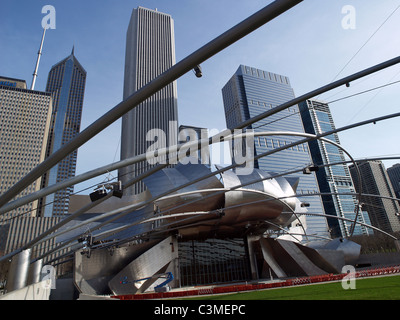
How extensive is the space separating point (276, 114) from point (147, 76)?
68607 mm

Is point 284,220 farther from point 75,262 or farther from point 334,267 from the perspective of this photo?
point 75,262

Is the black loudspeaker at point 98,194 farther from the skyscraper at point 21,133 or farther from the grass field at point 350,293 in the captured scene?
the skyscraper at point 21,133

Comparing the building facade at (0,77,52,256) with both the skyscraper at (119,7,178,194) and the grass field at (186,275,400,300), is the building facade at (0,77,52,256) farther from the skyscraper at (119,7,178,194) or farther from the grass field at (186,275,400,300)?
the grass field at (186,275,400,300)

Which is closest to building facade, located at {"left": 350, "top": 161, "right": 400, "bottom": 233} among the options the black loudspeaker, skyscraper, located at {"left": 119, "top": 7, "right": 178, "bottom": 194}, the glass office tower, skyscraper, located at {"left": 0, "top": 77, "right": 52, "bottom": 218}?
the glass office tower

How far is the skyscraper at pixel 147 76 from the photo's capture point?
128m

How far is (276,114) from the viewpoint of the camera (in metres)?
132

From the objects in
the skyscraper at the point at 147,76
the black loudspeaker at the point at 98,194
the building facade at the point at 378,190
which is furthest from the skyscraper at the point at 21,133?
the building facade at the point at 378,190

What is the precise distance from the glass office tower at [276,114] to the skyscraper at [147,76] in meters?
35.3

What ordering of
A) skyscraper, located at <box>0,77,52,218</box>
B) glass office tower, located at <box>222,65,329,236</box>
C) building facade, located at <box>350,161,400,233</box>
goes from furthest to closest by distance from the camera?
1. building facade, located at <box>350,161,400,233</box>
2. glass office tower, located at <box>222,65,329,236</box>
3. skyscraper, located at <box>0,77,52,218</box>

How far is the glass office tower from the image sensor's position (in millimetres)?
134125

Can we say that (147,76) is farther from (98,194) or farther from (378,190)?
(378,190)

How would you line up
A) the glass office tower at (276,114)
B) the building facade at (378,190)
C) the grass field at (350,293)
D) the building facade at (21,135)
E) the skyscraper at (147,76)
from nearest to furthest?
the grass field at (350,293), the building facade at (21,135), the skyscraper at (147,76), the glass office tower at (276,114), the building facade at (378,190)

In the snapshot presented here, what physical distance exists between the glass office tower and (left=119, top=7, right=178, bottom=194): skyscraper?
35278 mm

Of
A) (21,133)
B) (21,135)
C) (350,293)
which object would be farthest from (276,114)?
(350,293)
